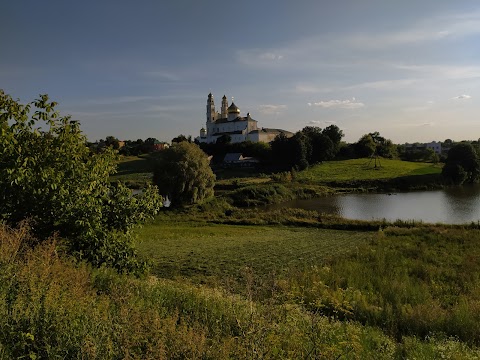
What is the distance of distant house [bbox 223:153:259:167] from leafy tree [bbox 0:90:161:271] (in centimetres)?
8501

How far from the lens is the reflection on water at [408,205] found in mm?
40438

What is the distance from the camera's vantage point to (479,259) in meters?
17.8

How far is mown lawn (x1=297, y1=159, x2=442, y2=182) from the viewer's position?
245 feet

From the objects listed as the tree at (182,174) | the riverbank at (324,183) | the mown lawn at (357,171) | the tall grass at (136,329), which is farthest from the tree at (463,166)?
the tall grass at (136,329)

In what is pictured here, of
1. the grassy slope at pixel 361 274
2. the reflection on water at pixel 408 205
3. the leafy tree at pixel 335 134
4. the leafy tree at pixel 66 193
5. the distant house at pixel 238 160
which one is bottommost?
the reflection on water at pixel 408 205

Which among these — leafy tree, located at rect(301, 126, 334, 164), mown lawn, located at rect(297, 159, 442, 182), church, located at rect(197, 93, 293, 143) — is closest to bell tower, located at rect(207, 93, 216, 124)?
church, located at rect(197, 93, 293, 143)

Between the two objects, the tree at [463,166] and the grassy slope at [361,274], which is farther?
the tree at [463,166]

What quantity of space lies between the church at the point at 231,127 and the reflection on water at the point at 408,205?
69872 millimetres

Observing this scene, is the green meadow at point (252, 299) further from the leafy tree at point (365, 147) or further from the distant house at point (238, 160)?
the leafy tree at point (365, 147)

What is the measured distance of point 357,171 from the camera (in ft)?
267

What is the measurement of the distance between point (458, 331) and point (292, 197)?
52014mm

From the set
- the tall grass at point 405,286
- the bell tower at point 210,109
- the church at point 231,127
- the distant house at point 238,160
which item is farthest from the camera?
the bell tower at point 210,109

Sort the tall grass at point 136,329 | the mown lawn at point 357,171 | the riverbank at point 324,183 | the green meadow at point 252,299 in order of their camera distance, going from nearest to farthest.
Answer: the tall grass at point 136,329 → the green meadow at point 252,299 → the riverbank at point 324,183 → the mown lawn at point 357,171

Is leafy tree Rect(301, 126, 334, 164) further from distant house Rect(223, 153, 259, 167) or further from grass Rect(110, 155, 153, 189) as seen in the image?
grass Rect(110, 155, 153, 189)
